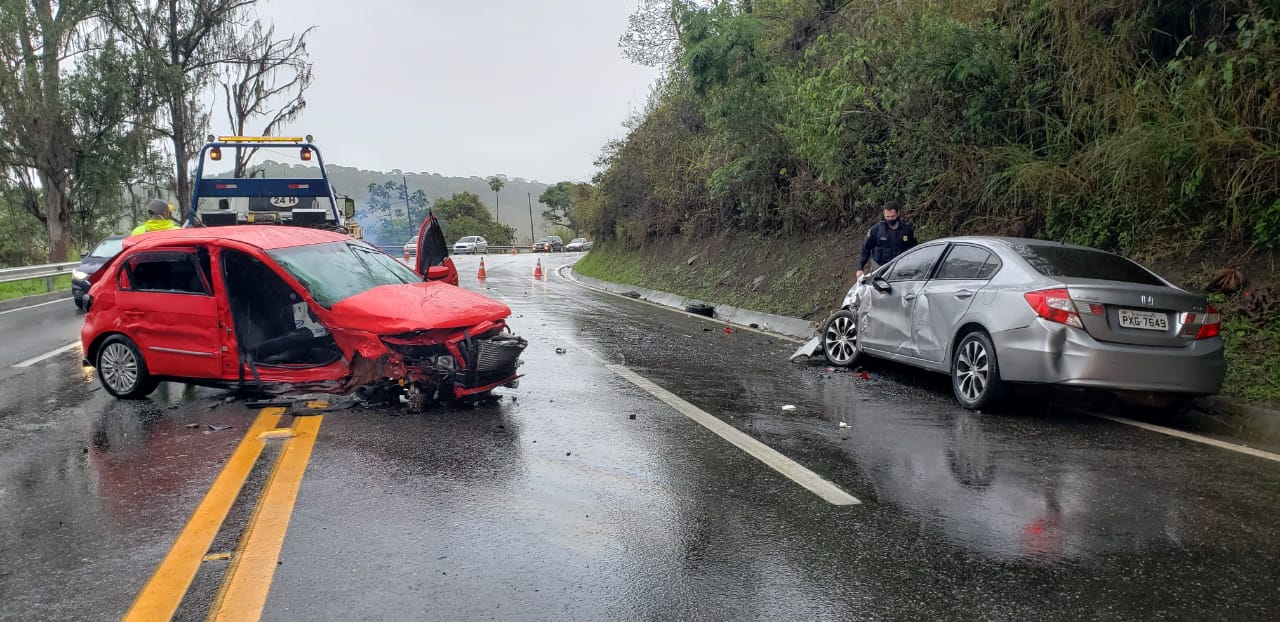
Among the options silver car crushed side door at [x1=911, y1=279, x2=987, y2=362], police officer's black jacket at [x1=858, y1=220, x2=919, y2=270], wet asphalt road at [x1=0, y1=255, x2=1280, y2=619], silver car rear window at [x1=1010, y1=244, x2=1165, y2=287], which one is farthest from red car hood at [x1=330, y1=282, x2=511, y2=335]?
police officer's black jacket at [x1=858, y1=220, x2=919, y2=270]

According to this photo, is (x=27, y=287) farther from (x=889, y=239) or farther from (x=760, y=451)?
(x=760, y=451)

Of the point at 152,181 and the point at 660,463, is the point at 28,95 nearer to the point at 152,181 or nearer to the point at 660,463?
the point at 152,181

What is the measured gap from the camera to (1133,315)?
6691mm

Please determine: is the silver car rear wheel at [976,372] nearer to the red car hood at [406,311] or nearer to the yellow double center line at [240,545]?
the red car hood at [406,311]

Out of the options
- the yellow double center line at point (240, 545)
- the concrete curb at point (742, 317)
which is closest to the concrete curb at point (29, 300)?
the concrete curb at point (742, 317)

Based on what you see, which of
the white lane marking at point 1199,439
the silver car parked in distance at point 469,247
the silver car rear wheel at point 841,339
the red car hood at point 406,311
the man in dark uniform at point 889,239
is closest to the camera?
the white lane marking at point 1199,439

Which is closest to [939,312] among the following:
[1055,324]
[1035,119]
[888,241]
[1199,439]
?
[1055,324]

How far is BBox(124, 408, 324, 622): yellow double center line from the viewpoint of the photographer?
340 cm

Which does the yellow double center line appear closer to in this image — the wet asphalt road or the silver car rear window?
the wet asphalt road

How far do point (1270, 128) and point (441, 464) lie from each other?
341 inches

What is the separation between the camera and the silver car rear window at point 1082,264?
7.16m

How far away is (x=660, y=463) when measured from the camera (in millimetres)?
5531

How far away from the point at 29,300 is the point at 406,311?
16325 mm

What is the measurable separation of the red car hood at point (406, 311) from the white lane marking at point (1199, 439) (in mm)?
5124
